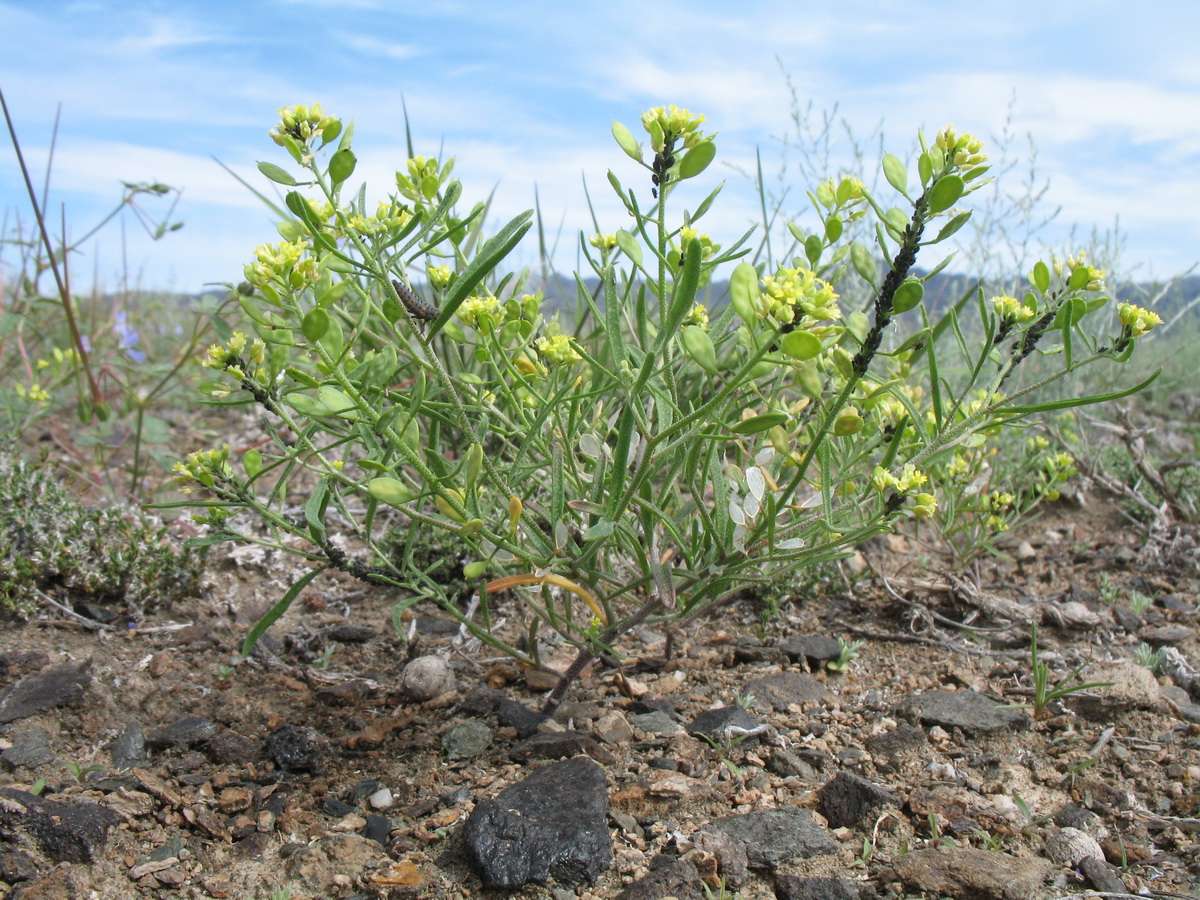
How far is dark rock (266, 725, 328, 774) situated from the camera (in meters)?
1.89

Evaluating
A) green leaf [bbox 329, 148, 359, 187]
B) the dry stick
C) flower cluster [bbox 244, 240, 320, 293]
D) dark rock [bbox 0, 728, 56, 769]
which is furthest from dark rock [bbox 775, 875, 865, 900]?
dark rock [bbox 0, 728, 56, 769]

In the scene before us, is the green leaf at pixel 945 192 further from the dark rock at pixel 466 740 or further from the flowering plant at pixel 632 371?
the dark rock at pixel 466 740

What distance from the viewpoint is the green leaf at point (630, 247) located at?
1.48 metres

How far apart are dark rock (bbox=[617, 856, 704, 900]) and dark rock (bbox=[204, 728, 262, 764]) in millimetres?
935

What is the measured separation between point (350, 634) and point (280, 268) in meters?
1.47

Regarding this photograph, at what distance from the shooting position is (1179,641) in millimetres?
2508

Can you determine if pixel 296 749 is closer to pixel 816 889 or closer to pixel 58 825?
pixel 58 825

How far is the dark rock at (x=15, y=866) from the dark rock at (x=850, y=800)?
147cm

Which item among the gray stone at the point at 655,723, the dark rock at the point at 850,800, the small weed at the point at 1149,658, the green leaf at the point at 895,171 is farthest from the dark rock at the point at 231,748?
the small weed at the point at 1149,658

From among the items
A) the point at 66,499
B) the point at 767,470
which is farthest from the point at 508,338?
the point at 66,499

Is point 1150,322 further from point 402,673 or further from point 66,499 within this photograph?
point 66,499

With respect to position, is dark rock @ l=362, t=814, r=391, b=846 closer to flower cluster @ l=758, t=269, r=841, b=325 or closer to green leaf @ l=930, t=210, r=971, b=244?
flower cluster @ l=758, t=269, r=841, b=325

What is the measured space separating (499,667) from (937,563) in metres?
1.64

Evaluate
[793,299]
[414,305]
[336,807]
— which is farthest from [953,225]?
[336,807]
